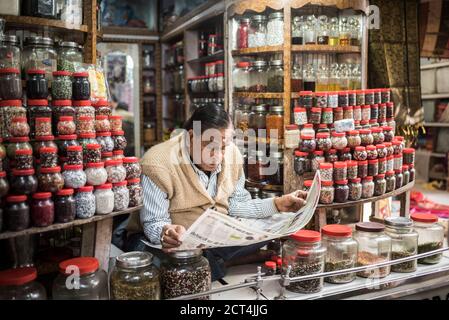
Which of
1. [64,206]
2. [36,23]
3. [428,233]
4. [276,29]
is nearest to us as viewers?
[64,206]

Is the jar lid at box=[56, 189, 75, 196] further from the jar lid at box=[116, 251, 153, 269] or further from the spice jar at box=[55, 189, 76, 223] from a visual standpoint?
the jar lid at box=[116, 251, 153, 269]

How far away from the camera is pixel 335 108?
2699mm

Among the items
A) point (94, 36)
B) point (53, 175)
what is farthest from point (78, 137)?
point (94, 36)

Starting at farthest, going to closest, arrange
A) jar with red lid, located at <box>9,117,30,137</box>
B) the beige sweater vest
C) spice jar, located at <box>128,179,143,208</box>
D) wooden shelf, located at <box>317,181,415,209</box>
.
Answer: wooden shelf, located at <box>317,181,415,209</box>, the beige sweater vest, spice jar, located at <box>128,179,143,208</box>, jar with red lid, located at <box>9,117,30,137</box>

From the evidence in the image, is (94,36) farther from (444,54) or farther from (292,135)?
(444,54)

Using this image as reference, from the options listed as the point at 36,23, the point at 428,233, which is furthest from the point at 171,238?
the point at 428,233

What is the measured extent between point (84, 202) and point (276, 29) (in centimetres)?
221

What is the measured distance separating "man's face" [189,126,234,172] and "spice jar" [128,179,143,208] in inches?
15.5

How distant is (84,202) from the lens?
66.7 inches

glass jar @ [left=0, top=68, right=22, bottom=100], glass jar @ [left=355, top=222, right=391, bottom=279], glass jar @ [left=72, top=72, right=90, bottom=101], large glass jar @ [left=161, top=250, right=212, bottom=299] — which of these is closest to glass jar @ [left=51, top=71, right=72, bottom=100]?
glass jar @ [left=72, top=72, right=90, bottom=101]

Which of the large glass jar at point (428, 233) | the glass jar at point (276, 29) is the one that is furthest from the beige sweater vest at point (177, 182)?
the glass jar at point (276, 29)

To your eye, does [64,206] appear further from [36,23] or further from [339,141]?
[339,141]

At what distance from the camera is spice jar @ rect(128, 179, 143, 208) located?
1.89 metres
